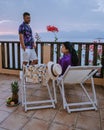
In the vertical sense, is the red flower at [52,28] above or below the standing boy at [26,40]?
above

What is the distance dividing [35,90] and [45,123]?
4.45ft

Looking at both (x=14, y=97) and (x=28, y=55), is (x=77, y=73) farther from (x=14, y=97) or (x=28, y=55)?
(x=28, y=55)

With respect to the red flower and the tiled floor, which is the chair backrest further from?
the red flower

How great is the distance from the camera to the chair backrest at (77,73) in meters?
2.41

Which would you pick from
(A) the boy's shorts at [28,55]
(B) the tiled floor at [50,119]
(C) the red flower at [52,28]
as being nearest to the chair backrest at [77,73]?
(B) the tiled floor at [50,119]

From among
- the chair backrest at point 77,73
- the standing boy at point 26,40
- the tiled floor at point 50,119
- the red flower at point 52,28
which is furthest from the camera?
the red flower at point 52,28

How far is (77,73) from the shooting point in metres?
2.55

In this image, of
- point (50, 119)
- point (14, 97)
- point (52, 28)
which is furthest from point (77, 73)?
point (52, 28)

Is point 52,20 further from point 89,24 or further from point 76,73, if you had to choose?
point 76,73

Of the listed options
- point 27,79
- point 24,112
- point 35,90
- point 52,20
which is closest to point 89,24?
point 52,20

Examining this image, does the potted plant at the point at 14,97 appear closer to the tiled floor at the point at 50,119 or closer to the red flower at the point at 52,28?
the tiled floor at the point at 50,119

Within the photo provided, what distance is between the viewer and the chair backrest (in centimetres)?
241

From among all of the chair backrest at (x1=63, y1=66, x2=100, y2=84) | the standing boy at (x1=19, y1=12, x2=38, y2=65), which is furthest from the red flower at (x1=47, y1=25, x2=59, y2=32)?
the chair backrest at (x1=63, y1=66, x2=100, y2=84)

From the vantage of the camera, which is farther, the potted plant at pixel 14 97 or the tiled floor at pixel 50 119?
the potted plant at pixel 14 97
